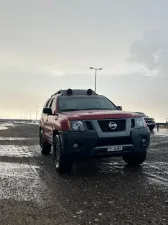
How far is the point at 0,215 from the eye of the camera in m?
4.54

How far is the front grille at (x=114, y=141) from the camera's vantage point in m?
7.29

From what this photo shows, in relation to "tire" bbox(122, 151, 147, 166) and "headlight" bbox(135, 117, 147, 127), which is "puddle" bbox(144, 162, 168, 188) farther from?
"headlight" bbox(135, 117, 147, 127)

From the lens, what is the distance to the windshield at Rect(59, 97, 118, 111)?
8.98 m

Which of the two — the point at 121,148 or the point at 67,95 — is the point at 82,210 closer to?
the point at 121,148

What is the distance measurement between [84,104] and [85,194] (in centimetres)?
379

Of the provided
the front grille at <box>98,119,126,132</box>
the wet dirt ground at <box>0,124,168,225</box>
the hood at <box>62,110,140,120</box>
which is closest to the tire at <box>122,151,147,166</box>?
the wet dirt ground at <box>0,124,168,225</box>

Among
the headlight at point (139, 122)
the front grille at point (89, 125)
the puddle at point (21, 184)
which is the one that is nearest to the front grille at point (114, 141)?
the front grille at point (89, 125)

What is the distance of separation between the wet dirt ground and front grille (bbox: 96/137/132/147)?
68cm

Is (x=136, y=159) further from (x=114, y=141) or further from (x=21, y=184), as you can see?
(x=21, y=184)

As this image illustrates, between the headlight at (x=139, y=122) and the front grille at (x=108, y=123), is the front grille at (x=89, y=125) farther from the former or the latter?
the headlight at (x=139, y=122)

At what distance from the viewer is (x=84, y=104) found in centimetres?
914

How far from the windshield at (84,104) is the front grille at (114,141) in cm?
177

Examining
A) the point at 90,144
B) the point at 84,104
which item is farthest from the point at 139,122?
the point at 84,104

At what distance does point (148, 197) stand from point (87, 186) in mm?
1332
